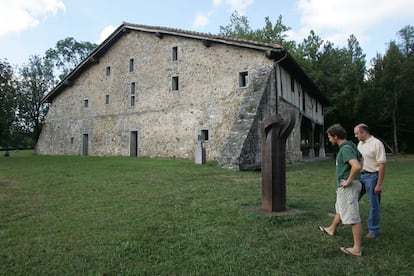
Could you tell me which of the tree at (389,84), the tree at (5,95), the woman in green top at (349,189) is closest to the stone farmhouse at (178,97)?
the tree at (5,95)

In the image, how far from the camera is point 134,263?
309 centimetres

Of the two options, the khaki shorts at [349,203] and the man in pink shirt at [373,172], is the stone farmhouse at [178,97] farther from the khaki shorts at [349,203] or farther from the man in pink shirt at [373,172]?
the khaki shorts at [349,203]

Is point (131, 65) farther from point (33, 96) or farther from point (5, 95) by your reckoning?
point (33, 96)

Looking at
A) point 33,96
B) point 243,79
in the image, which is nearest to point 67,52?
point 33,96

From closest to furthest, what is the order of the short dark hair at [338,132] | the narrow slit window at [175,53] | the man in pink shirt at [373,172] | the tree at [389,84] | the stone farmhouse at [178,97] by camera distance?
1. the short dark hair at [338,132]
2. the man in pink shirt at [373,172]
3. the stone farmhouse at [178,97]
4. the narrow slit window at [175,53]
5. the tree at [389,84]

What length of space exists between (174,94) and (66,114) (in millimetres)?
11725

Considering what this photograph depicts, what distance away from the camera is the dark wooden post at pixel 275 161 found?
5160mm

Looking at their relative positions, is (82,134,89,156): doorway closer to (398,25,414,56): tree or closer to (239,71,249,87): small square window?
(239,71,249,87): small square window

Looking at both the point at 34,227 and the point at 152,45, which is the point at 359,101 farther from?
the point at 34,227

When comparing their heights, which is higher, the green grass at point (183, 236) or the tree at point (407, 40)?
the tree at point (407, 40)

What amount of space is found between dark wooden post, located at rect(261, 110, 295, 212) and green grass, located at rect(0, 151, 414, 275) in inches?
15.6

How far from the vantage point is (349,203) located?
3.53 m

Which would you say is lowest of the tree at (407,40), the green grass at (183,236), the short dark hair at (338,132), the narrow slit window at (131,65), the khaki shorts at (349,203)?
the green grass at (183,236)

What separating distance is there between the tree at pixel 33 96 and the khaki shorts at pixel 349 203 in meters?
38.3
